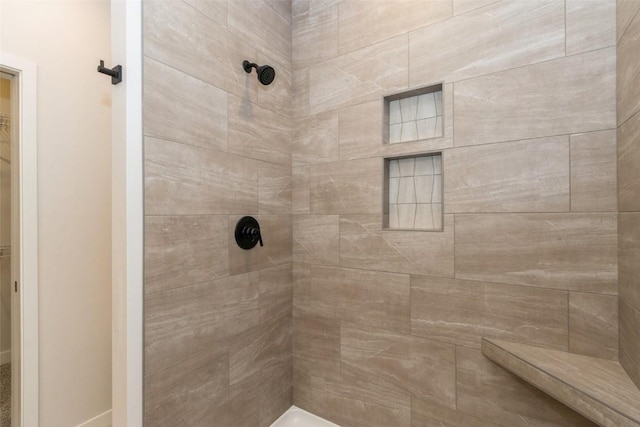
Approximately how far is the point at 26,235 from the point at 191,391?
3.83 feet

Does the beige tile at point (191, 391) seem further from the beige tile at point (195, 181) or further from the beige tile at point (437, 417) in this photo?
the beige tile at point (437, 417)

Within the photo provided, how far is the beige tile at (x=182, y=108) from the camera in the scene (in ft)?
3.49

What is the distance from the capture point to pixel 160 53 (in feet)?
3.57

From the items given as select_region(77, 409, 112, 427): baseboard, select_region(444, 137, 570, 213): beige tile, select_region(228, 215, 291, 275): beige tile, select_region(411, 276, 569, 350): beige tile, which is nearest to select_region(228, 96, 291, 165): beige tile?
select_region(228, 215, 291, 275): beige tile

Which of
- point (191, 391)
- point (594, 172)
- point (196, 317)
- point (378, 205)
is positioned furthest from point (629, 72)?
point (191, 391)

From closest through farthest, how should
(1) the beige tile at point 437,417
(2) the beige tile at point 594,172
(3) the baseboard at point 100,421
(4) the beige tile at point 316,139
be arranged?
1. (2) the beige tile at point 594,172
2. (1) the beige tile at point 437,417
3. (4) the beige tile at point 316,139
4. (3) the baseboard at point 100,421

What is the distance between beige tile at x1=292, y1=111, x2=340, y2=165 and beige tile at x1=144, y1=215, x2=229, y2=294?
60cm

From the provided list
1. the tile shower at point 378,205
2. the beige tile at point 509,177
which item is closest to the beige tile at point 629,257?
the tile shower at point 378,205

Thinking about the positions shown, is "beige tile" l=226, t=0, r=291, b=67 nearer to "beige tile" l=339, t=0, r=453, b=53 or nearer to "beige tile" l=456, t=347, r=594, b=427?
"beige tile" l=339, t=0, r=453, b=53

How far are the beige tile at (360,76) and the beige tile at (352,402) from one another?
57.7 inches

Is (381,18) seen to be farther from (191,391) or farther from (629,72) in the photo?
Result: (191,391)

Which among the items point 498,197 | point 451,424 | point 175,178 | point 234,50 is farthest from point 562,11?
point 451,424

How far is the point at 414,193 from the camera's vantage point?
1.41m

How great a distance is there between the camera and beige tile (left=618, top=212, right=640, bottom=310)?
2.78ft
